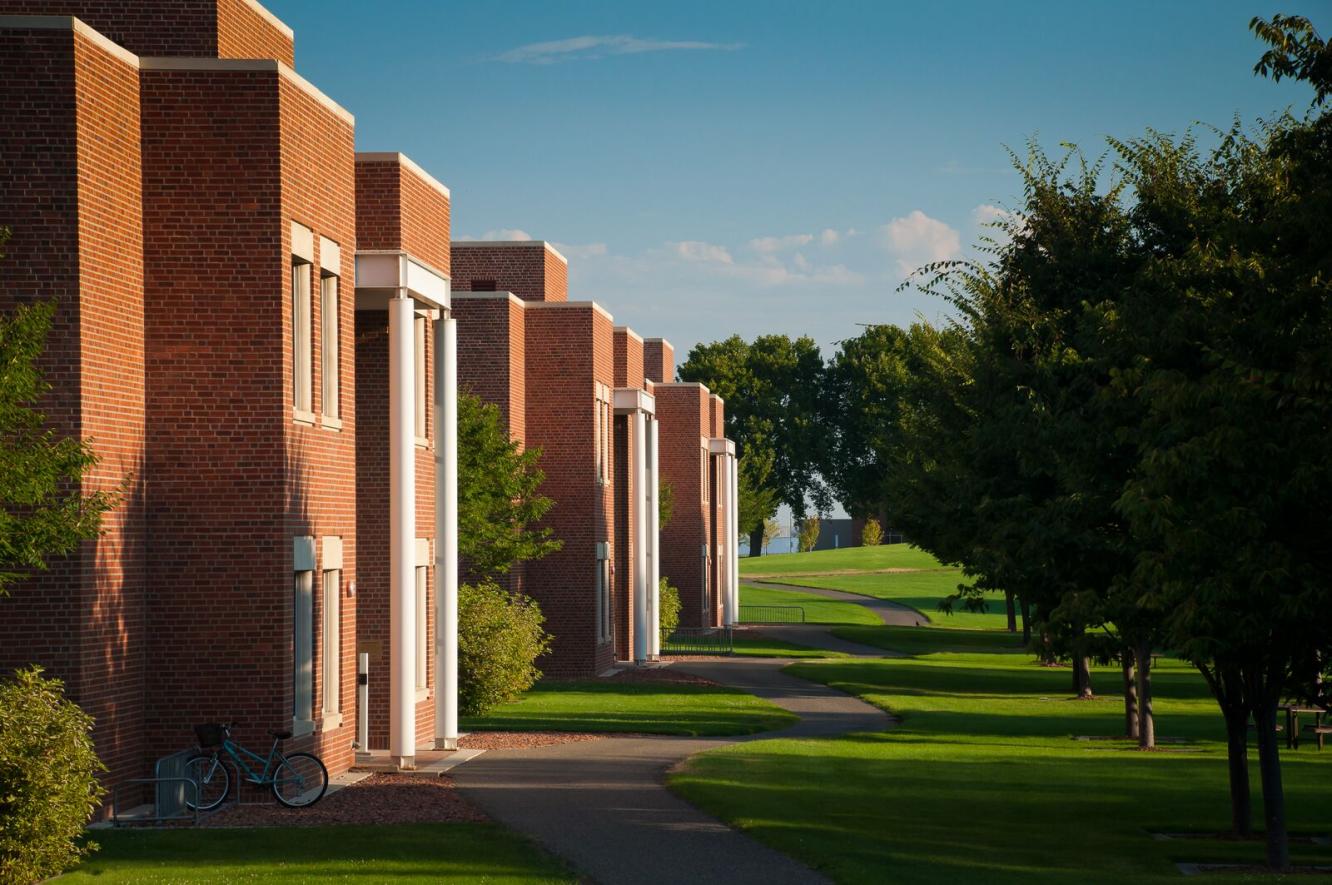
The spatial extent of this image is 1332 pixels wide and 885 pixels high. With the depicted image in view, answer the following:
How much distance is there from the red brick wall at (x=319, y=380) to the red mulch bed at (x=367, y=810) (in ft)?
4.27

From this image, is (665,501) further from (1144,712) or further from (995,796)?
(995,796)

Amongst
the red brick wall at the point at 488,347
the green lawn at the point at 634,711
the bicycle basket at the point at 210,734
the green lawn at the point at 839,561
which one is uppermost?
the red brick wall at the point at 488,347

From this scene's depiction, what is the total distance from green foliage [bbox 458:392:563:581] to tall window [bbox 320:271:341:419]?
11.8 meters

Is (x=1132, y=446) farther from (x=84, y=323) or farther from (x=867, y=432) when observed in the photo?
(x=867, y=432)

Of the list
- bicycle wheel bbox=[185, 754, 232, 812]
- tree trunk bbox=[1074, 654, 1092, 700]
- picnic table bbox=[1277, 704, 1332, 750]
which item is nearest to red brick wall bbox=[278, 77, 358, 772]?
bicycle wheel bbox=[185, 754, 232, 812]

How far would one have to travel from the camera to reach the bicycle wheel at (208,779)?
64.6 ft

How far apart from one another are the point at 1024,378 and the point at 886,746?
8835 mm

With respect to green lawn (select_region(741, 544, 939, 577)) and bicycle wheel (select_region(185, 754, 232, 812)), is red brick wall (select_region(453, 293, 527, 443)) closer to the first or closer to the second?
bicycle wheel (select_region(185, 754, 232, 812))

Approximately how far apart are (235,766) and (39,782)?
5.70 meters

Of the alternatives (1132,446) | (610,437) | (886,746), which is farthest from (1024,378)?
(610,437)

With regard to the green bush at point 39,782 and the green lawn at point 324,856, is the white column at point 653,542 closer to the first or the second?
the green lawn at point 324,856

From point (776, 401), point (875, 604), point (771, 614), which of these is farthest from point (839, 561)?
point (771, 614)

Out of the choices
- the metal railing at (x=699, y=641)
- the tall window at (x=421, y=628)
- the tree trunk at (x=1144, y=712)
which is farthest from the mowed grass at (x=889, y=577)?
the tall window at (x=421, y=628)

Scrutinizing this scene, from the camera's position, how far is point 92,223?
18.6 m
